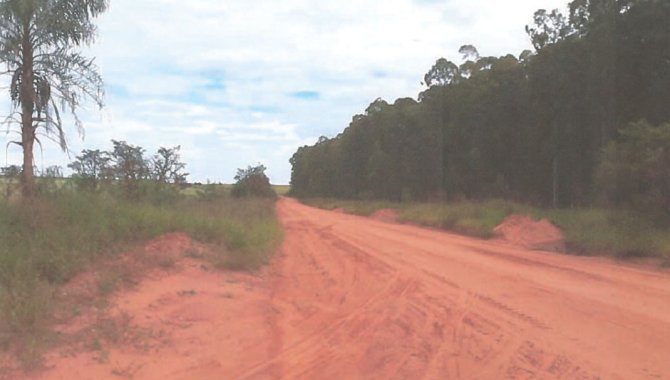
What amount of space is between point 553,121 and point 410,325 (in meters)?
26.1

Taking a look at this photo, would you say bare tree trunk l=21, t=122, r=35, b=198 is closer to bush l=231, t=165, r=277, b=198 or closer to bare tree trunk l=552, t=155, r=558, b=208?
bare tree trunk l=552, t=155, r=558, b=208

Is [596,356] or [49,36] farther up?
[49,36]

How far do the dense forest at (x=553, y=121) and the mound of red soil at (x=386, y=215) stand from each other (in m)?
4.23

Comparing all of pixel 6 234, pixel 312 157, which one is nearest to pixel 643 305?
pixel 6 234

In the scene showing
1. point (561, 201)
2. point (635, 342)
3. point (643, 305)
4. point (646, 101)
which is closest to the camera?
point (635, 342)

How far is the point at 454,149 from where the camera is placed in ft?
157

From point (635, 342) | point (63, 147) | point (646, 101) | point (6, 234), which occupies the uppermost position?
point (646, 101)

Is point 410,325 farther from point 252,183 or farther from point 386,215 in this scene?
point 252,183

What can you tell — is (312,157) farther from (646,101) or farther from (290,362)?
(290,362)

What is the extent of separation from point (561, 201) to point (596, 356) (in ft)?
97.1

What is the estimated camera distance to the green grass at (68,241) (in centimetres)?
818

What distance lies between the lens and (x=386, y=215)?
44.8m

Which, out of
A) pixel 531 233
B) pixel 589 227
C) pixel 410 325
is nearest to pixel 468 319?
pixel 410 325

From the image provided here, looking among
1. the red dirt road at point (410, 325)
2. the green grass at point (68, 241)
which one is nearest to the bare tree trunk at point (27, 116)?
the green grass at point (68, 241)
